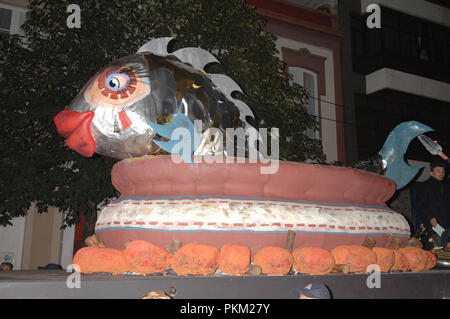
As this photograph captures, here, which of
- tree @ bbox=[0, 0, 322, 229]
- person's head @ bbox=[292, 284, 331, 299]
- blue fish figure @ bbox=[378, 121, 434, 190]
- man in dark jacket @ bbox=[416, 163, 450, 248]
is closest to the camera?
person's head @ bbox=[292, 284, 331, 299]

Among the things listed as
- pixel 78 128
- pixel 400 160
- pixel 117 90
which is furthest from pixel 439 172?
pixel 78 128

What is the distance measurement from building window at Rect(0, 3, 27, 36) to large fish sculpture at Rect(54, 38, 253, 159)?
7503mm

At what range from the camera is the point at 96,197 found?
23.4ft

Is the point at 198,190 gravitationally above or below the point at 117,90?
below

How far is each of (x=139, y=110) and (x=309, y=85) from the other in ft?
33.6

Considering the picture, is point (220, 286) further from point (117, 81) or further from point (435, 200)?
point (435, 200)

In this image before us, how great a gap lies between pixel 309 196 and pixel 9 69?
5.98 metres

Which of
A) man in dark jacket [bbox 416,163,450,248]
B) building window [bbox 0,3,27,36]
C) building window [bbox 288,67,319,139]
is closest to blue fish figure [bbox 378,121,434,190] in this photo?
man in dark jacket [bbox 416,163,450,248]

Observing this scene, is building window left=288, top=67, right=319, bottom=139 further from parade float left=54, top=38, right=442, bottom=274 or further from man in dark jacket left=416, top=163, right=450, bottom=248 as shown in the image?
parade float left=54, top=38, right=442, bottom=274

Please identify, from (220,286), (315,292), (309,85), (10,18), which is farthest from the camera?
(309,85)

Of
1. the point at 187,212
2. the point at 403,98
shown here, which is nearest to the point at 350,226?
the point at 187,212

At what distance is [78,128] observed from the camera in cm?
394

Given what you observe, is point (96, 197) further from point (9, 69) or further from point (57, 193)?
point (9, 69)

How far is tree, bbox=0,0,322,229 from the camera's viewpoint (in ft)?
22.8
